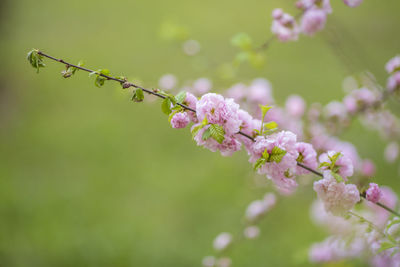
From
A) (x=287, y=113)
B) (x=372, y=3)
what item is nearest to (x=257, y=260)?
(x=287, y=113)

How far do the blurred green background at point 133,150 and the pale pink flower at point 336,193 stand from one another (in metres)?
0.44

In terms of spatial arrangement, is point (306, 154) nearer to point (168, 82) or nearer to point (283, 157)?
point (283, 157)

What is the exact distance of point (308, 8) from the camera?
1041 millimetres

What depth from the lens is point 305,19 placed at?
3.47ft

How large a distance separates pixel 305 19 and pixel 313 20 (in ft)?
0.08

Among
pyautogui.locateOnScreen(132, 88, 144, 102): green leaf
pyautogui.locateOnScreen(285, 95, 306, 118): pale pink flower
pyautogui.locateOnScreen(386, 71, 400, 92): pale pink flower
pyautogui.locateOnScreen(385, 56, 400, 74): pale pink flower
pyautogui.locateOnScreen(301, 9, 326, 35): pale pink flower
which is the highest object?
pyautogui.locateOnScreen(285, 95, 306, 118): pale pink flower

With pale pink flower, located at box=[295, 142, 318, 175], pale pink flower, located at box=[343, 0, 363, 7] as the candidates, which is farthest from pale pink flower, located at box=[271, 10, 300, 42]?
pale pink flower, located at box=[295, 142, 318, 175]

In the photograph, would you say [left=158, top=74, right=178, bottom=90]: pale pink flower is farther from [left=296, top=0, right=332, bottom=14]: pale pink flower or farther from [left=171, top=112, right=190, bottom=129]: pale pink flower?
[left=171, top=112, right=190, bottom=129]: pale pink flower

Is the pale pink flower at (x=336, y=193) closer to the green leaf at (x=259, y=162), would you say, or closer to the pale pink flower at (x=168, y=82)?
the green leaf at (x=259, y=162)

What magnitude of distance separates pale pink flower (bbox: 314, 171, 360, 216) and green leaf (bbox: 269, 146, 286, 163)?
11 cm

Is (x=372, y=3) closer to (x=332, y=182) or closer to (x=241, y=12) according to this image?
(x=241, y=12)

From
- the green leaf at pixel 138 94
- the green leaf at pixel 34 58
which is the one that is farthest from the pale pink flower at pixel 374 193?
the green leaf at pixel 34 58

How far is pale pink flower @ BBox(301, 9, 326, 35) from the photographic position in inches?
40.6

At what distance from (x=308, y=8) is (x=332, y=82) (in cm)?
339
